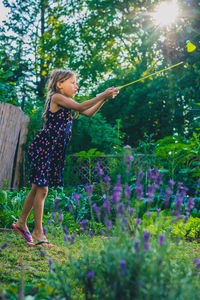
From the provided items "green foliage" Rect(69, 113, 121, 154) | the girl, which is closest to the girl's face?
the girl

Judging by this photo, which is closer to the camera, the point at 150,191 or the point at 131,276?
the point at 131,276

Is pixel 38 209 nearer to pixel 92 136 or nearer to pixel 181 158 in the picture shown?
pixel 181 158

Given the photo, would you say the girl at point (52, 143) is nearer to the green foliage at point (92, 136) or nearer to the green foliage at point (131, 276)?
the green foliage at point (131, 276)

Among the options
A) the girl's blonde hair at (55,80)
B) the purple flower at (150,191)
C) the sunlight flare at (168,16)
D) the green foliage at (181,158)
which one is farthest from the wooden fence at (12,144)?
the sunlight flare at (168,16)

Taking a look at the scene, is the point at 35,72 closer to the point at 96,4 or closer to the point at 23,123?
the point at 96,4

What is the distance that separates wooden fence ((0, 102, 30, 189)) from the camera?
17.5 feet

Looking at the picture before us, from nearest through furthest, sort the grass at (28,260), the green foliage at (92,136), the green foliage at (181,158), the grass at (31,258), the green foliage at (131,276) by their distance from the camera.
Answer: the green foliage at (131,276) → the grass at (31,258) → the grass at (28,260) → the green foliage at (181,158) → the green foliage at (92,136)

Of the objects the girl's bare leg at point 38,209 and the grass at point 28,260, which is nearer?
the grass at point 28,260

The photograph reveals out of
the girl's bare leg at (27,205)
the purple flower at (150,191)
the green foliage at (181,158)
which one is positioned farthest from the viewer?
the green foliage at (181,158)

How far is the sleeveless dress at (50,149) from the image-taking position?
10.4ft

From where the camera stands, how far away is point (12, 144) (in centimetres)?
571

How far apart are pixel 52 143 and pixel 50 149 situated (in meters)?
0.06

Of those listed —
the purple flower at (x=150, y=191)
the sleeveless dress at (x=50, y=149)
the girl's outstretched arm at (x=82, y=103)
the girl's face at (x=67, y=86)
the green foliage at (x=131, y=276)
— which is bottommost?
the green foliage at (x=131, y=276)

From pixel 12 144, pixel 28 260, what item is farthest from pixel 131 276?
pixel 12 144
